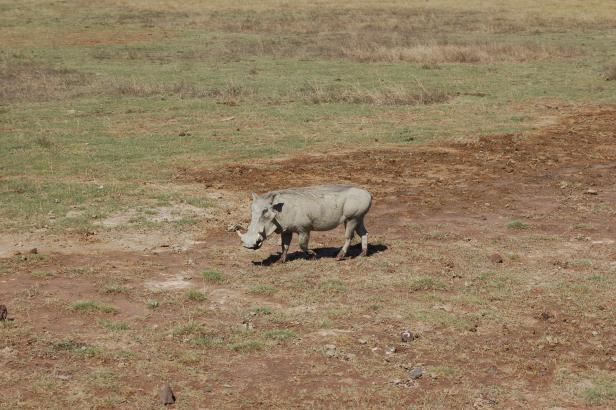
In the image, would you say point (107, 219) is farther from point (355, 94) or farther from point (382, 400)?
point (355, 94)

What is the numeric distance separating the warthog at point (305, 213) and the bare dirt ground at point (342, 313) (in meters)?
0.43

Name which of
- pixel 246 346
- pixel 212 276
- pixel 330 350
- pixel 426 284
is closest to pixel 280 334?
pixel 246 346

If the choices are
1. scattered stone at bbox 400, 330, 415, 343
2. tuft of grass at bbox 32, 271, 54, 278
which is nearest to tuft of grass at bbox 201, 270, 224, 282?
tuft of grass at bbox 32, 271, 54, 278

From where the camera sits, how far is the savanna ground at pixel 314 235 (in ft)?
28.6

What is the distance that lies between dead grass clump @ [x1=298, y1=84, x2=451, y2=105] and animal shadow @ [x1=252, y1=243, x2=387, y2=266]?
13.2m

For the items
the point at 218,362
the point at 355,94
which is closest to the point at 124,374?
the point at 218,362

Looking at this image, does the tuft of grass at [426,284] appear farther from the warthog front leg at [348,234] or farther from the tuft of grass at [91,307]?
the tuft of grass at [91,307]

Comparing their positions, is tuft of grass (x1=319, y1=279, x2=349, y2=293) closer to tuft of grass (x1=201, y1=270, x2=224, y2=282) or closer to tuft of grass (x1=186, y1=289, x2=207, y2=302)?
tuft of grass (x1=201, y1=270, x2=224, y2=282)

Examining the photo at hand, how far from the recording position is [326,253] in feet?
41.3

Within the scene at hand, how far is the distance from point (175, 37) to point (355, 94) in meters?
19.5

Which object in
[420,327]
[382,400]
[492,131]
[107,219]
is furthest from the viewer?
[492,131]

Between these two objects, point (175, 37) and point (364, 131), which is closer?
point (364, 131)

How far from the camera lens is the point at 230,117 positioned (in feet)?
78.1

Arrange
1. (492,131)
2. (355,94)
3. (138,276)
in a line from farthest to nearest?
(355,94)
(492,131)
(138,276)
